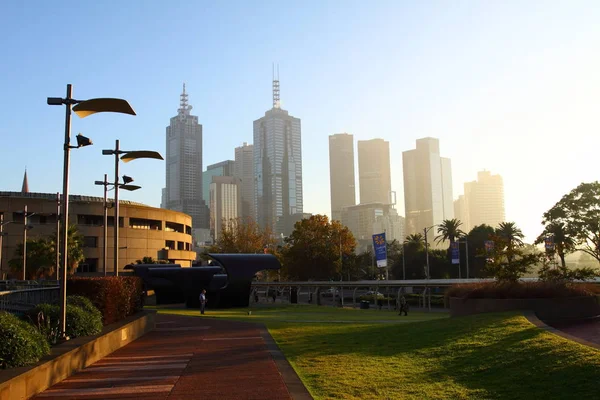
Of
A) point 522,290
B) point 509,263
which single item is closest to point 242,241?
point 509,263

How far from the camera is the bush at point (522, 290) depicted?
19.4 metres

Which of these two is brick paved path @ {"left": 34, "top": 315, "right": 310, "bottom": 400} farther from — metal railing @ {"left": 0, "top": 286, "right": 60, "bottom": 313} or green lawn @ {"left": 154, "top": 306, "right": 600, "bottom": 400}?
metal railing @ {"left": 0, "top": 286, "right": 60, "bottom": 313}

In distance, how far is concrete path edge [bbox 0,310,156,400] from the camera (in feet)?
31.8

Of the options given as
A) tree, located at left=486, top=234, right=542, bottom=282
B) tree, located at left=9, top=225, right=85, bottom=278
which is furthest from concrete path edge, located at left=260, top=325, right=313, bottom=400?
tree, located at left=9, top=225, right=85, bottom=278

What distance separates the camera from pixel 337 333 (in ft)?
64.7

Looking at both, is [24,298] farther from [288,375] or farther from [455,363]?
[455,363]

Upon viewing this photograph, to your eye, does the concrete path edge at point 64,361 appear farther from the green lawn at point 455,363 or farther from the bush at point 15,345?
the green lawn at point 455,363

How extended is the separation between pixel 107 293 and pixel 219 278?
30099 mm

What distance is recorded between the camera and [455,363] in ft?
40.1

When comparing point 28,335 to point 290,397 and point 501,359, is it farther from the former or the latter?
point 501,359

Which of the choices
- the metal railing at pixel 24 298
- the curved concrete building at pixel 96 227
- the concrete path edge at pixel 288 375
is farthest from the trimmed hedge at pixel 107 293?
the curved concrete building at pixel 96 227

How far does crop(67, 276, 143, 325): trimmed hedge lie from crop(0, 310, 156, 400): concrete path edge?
17.3 inches

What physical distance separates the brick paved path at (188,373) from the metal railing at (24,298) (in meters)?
2.85

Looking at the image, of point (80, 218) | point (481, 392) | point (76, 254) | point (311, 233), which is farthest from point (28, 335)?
point (80, 218)
